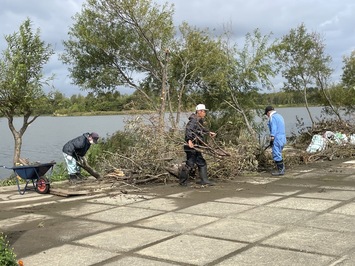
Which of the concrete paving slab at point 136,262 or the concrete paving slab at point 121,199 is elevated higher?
the concrete paving slab at point 136,262

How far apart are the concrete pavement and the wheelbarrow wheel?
29cm

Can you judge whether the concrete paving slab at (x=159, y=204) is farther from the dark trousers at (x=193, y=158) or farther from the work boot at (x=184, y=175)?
the dark trousers at (x=193, y=158)

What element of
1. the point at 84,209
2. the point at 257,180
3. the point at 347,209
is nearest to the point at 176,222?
the point at 84,209

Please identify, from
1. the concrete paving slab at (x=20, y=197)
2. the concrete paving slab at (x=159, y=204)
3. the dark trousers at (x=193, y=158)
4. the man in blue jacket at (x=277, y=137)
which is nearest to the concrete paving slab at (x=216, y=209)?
the concrete paving slab at (x=159, y=204)

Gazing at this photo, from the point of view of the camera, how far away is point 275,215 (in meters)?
7.10

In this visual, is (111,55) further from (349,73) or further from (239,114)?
(349,73)

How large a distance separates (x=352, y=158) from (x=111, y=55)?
11637mm

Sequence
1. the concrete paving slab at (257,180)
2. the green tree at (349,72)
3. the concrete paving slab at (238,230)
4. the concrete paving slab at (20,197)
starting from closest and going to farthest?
the concrete paving slab at (238,230) < the concrete paving slab at (20,197) < the concrete paving slab at (257,180) < the green tree at (349,72)

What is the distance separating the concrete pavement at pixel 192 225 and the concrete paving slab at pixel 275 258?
0.03ft

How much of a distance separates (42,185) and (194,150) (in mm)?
3426

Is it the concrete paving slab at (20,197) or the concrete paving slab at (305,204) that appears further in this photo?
the concrete paving slab at (20,197)

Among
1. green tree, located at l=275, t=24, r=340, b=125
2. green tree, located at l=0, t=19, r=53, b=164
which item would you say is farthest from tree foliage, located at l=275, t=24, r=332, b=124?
green tree, located at l=0, t=19, r=53, b=164

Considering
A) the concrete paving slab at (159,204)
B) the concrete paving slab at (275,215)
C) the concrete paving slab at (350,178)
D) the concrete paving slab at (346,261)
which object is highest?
the concrete paving slab at (346,261)

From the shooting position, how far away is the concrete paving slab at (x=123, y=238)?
573 centimetres
